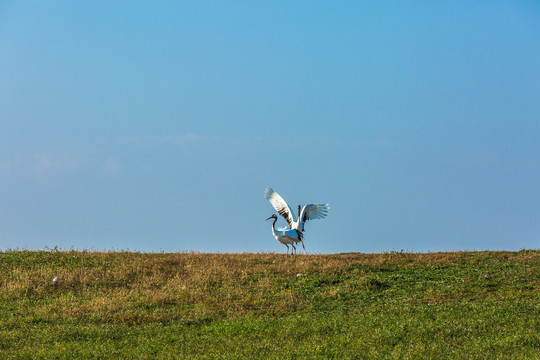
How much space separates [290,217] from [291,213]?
0.88 feet

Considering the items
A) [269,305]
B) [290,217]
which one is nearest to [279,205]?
[290,217]

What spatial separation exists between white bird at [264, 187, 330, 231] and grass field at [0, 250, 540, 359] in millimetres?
2987

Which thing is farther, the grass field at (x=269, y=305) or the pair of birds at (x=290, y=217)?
the pair of birds at (x=290, y=217)

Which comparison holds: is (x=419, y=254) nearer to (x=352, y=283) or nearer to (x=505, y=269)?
(x=505, y=269)

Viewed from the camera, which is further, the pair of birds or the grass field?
the pair of birds

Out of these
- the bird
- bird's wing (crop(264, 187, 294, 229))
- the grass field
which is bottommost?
the grass field

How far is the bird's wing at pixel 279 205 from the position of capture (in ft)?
104

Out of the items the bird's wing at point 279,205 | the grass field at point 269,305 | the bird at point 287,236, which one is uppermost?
the bird's wing at point 279,205

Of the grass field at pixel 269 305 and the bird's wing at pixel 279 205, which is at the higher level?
the bird's wing at pixel 279 205

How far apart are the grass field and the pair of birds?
165 cm

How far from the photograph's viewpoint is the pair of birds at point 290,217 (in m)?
30.2

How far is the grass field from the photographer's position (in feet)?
45.9

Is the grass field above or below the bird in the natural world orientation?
below

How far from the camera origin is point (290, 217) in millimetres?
31734
